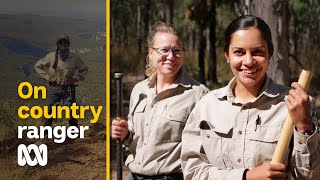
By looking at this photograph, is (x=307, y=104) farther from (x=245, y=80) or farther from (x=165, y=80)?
(x=165, y=80)

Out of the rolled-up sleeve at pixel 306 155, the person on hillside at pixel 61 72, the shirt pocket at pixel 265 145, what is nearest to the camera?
the rolled-up sleeve at pixel 306 155

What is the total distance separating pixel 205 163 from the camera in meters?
2.61

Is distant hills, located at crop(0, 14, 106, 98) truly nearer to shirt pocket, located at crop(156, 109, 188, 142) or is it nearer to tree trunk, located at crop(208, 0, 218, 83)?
shirt pocket, located at crop(156, 109, 188, 142)

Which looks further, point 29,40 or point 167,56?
point 29,40

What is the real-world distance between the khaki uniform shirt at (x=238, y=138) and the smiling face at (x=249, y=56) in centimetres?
8

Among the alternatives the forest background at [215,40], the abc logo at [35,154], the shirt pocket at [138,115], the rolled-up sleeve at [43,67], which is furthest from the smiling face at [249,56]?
the abc logo at [35,154]

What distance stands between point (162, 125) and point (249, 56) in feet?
2.96

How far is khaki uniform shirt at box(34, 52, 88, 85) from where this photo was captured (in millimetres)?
3553

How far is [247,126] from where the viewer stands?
252 centimetres

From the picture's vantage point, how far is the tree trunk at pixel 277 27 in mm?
5254

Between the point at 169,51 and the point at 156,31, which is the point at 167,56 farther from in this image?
the point at 156,31

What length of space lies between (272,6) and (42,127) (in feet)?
8.60

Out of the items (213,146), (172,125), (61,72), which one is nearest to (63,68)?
(61,72)

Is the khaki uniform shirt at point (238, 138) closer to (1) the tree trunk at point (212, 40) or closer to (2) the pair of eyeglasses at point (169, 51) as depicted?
(2) the pair of eyeglasses at point (169, 51)
